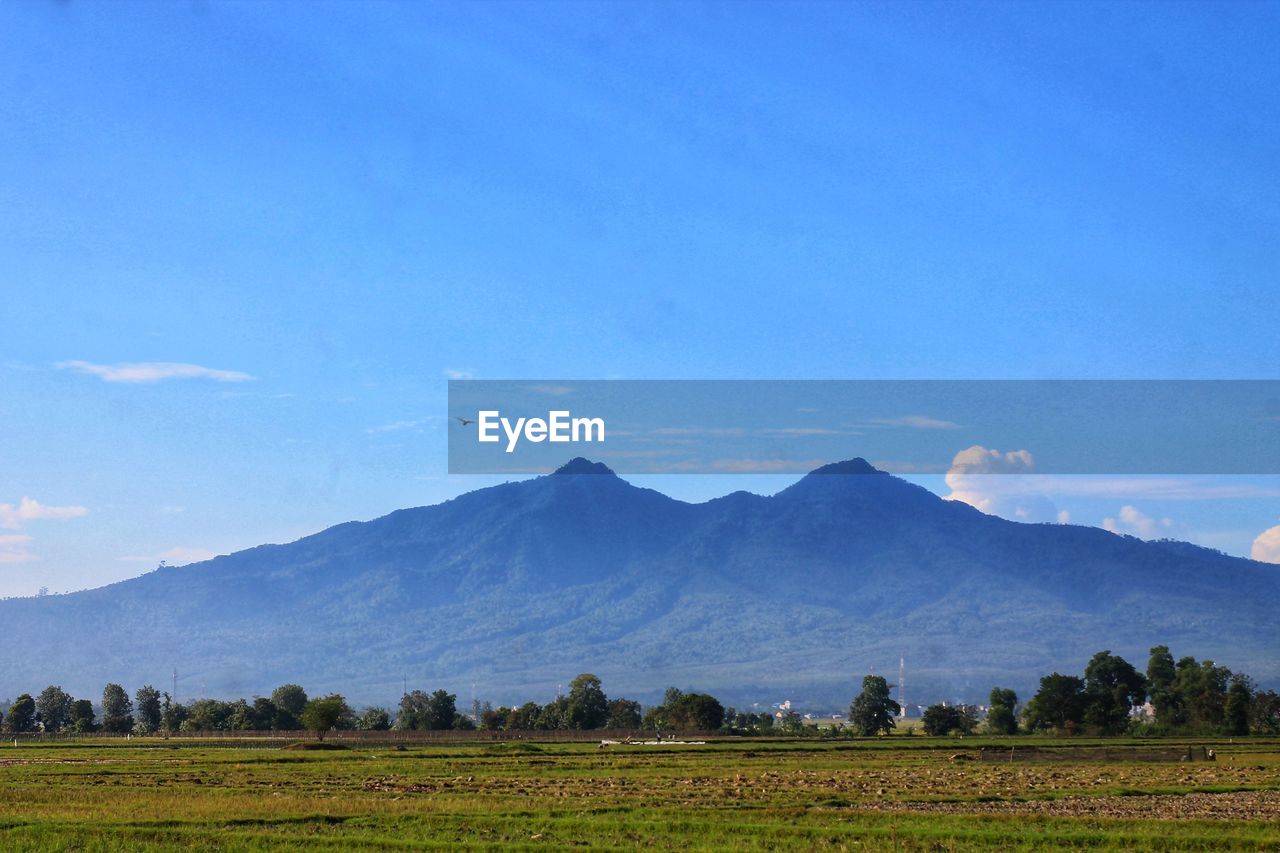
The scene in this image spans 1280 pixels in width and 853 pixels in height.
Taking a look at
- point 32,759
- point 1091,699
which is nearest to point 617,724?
point 1091,699

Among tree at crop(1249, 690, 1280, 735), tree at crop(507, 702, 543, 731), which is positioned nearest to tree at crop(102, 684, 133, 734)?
tree at crop(507, 702, 543, 731)

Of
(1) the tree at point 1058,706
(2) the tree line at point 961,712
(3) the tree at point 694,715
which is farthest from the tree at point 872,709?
(3) the tree at point 694,715

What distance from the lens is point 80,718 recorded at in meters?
179

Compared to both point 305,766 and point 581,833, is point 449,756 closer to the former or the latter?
point 305,766

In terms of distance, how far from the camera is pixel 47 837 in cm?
4069

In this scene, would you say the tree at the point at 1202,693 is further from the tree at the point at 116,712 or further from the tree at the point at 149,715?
the tree at the point at 149,715

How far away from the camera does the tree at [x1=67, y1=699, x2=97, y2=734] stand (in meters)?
169

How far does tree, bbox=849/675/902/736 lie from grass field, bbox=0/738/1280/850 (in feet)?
258

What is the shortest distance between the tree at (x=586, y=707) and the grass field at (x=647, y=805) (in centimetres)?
8364

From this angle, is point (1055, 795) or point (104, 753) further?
point (104, 753)

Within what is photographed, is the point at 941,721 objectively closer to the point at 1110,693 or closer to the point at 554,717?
the point at 1110,693

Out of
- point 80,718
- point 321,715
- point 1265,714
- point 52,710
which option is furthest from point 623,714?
point 52,710

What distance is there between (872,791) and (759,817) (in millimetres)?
11432

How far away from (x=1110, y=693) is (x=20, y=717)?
13474 cm
